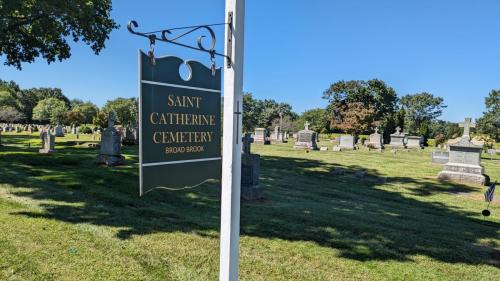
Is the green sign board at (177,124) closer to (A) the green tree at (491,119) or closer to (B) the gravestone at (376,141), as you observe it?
(B) the gravestone at (376,141)

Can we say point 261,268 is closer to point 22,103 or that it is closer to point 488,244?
point 488,244

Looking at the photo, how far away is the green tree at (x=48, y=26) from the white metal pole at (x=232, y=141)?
13088 millimetres

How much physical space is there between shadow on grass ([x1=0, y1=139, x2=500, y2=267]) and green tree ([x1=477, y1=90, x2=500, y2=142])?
6763 cm

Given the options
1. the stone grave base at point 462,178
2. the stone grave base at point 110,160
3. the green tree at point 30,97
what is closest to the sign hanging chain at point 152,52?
the stone grave base at point 110,160

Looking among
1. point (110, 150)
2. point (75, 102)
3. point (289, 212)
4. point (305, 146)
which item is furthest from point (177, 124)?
point (75, 102)

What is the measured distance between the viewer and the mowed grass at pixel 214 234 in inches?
184

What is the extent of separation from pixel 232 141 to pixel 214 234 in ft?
12.1

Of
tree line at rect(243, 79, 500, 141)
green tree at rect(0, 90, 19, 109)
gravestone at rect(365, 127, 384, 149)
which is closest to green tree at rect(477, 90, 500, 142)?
tree line at rect(243, 79, 500, 141)

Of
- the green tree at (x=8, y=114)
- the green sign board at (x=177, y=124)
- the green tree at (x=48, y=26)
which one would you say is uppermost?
the green tree at (x=48, y=26)

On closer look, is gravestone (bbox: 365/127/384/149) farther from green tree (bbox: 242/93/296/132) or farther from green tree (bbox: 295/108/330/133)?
green tree (bbox: 242/93/296/132)

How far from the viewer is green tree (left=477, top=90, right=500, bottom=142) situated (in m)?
66.7

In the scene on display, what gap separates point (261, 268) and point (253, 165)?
4.89 meters

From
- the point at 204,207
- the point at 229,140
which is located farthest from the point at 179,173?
the point at 204,207

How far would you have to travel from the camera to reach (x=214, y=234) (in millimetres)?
6062
